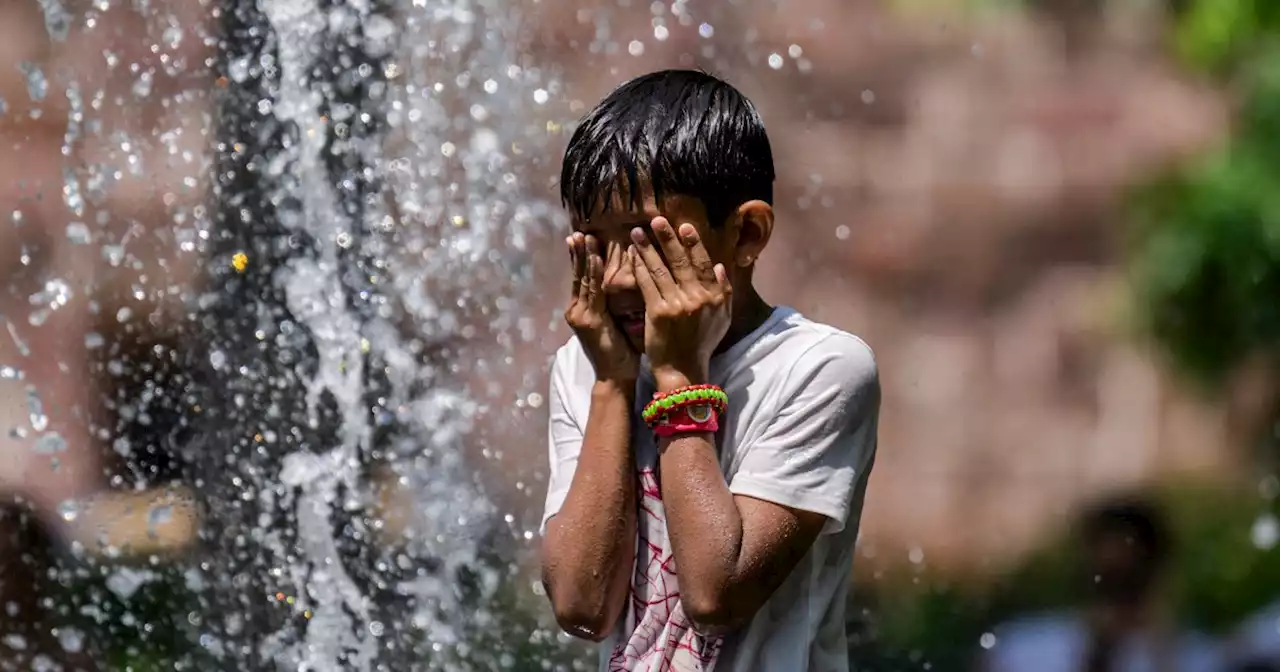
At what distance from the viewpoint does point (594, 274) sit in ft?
5.66

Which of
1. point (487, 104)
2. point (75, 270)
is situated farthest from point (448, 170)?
point (75, 270)

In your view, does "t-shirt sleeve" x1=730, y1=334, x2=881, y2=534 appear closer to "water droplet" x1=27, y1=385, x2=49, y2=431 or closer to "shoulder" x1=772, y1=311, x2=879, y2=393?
"shoulder" x1=772, y1=311, x2=879, y2=393

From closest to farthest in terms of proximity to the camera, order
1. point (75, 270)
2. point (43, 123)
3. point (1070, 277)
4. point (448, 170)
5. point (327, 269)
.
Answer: point (327, 269), point (448, 170), point (75, 270), point (43, 123), point (1070, 277)

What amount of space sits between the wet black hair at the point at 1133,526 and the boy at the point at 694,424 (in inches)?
114

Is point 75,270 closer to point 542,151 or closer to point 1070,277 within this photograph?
point 542,151

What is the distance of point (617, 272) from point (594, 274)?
25 millimetres

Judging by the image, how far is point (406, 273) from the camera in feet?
16.1

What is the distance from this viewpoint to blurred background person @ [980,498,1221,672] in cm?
420

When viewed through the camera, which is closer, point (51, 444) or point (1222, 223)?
point (51, 444)

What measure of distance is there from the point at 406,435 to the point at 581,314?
308cm

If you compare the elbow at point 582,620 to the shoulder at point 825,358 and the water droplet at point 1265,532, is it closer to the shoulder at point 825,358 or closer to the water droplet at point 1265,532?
the shoulder at point 825,358

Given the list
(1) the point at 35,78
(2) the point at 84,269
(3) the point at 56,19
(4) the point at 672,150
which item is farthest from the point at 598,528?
(1) the point at 35,78

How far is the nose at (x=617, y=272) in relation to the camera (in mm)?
1709

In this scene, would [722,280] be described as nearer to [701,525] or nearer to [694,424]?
[694,424]
